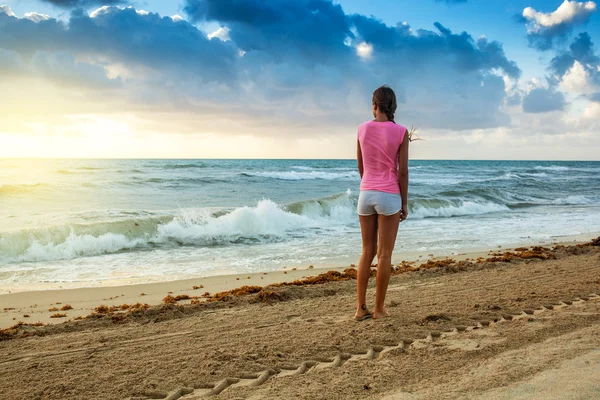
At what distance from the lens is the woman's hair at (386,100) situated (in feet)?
13.4

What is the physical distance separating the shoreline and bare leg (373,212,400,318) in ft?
8.91

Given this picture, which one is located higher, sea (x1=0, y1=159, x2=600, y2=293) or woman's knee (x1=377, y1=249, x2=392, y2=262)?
woman's knee (x1=377, y1=249, x2=392, y2=262)

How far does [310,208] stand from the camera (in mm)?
17250

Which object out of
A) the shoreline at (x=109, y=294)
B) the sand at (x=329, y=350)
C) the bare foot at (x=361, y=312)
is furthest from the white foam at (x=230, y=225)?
the bare foot at (x=361, y=312)

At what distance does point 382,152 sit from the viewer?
13.4 feet

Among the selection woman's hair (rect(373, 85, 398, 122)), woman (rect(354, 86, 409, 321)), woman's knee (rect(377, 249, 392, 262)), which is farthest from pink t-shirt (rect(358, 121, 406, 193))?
woman's knee (rect(377, 249, 392, 262))

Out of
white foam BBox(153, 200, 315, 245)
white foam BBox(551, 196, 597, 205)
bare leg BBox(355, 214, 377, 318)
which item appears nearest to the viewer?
bare leg BBox(355, 214, 377, 318)

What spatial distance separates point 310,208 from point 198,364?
45.5 ft

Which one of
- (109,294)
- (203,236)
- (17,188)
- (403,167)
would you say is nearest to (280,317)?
(403,167)

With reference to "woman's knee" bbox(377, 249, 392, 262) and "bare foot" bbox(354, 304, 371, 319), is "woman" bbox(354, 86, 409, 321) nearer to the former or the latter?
"woman's knee" bbox(377, 249, 392, 262)

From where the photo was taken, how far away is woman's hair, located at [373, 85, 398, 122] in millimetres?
4078

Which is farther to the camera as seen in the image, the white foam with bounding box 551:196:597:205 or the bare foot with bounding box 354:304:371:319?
the white foam with bounding box 551:196:597:205

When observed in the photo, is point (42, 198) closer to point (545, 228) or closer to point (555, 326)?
point (545, 228)

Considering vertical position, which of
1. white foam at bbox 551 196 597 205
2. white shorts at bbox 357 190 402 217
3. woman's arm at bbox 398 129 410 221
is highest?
woman's arm at bbox 398 129 410 221
